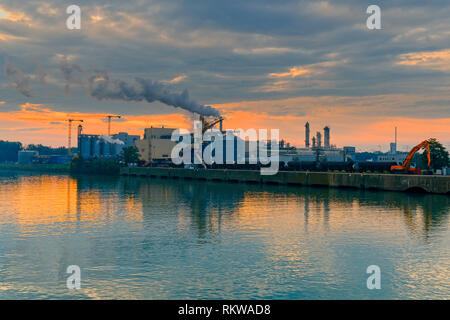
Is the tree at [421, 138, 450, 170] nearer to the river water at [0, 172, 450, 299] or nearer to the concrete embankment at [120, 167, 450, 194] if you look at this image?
the concrete embankment at [120, 167, 450, 194]

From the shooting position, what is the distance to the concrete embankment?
3214 inches

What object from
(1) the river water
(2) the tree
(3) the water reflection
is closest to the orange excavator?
(2) the tree

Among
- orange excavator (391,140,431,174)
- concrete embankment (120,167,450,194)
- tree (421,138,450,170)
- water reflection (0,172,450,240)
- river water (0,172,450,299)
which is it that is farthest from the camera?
tree (421,138,450,170)

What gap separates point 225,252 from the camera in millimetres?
33031

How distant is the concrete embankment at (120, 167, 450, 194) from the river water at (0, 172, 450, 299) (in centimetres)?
2288

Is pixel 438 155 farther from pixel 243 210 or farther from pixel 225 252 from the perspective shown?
pixel 225 252

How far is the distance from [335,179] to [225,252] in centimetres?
7165

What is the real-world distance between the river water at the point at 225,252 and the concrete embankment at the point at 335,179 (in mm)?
22877

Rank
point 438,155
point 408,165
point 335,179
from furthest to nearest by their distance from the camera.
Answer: point 438,155
point 408,165
point 335,179

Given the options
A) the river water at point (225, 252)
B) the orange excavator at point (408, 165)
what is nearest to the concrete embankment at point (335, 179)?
the orange excavator at point (408, 165)

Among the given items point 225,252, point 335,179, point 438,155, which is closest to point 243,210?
point 225,252

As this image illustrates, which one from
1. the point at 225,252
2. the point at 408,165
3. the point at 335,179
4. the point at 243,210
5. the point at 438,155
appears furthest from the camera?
the point at 438,155
